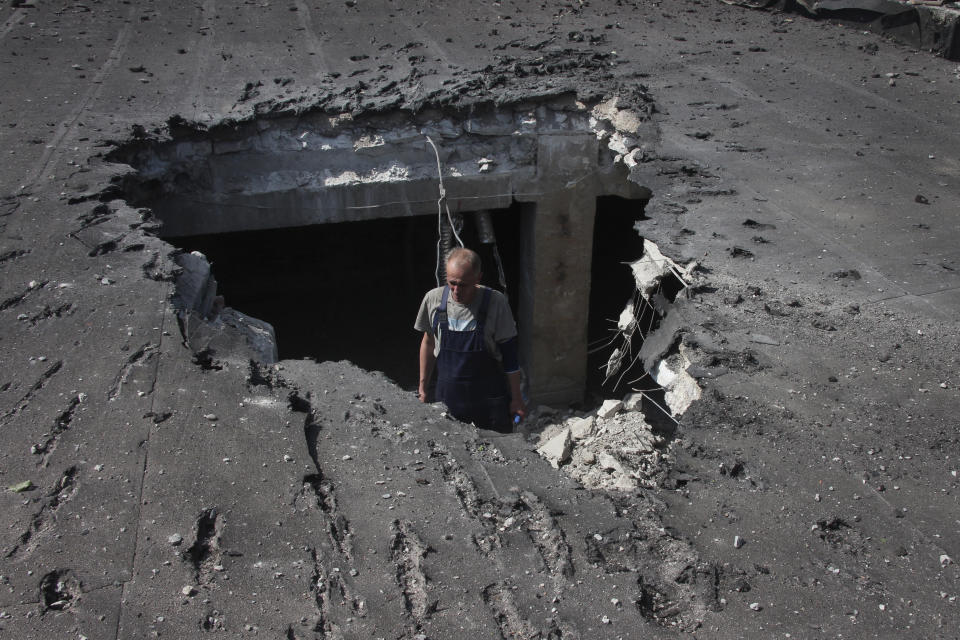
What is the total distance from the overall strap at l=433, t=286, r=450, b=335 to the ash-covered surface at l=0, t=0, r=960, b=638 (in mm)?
1005

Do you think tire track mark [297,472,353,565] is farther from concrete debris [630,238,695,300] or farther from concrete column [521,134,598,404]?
concrete column [521,134,598,404]

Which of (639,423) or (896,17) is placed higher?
(896,17)

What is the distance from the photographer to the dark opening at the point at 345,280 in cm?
834

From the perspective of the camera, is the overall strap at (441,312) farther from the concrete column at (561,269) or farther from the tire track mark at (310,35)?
the tire track mark at (310,35)

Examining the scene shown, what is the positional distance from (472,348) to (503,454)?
1.50 meters

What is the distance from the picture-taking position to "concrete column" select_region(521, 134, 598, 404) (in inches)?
252

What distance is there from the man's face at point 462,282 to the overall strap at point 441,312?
0.30 feet

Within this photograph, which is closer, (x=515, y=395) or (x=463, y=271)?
(x=463, y=271)

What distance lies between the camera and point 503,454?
2.73 meters

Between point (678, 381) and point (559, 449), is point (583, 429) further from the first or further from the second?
point (678, 381)

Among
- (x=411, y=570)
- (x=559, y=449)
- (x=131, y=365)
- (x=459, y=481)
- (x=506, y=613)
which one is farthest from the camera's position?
(x=559, y=449)

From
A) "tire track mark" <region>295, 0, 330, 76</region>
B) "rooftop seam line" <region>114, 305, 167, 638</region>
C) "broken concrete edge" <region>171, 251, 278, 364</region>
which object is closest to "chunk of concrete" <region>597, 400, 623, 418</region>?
"broken concrete edge" <region>171, 251, 278, 364</region>

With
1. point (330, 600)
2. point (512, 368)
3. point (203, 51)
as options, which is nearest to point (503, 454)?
point (330, 600)

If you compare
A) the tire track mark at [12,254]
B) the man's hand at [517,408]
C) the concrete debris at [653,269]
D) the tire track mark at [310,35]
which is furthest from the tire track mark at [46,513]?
the tire track mark at [310,35]
